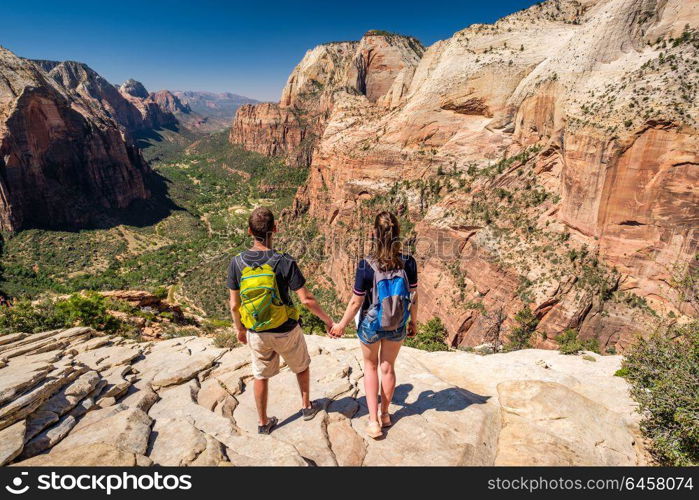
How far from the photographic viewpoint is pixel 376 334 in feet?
16.6

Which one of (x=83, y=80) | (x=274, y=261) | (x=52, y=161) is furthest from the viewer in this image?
(x=83, y=80)

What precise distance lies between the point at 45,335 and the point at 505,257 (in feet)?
90.8

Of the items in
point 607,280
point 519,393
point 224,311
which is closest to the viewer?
point 519,393

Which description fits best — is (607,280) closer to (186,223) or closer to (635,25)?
(635,25)

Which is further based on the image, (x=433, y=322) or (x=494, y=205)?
(x=494, y=205)

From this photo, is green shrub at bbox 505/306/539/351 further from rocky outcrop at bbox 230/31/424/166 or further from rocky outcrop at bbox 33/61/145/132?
rocky outcrop at bbox 33/61/145/132

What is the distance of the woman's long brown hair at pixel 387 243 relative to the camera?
15.3 ft

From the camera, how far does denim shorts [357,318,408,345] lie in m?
5.06

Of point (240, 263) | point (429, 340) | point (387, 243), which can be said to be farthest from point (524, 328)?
point (240, 263)

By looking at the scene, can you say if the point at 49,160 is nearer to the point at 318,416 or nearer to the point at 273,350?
the point at 273,350

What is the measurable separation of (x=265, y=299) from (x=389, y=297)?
1.81 m

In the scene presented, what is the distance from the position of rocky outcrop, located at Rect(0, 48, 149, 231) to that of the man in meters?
79.6

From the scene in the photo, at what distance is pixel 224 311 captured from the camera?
4222cm
